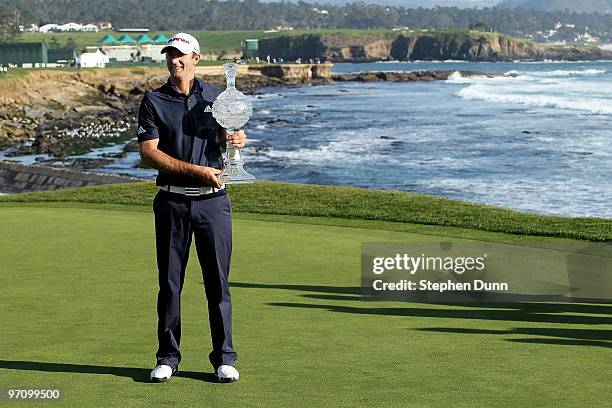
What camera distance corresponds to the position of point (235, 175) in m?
6.79

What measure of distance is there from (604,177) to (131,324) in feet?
121

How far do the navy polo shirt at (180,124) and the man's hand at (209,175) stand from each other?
2.6 inches

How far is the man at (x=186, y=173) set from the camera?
6762mm

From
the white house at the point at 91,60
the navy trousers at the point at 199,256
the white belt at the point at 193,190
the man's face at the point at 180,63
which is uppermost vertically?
the man's face at the point at 180,63

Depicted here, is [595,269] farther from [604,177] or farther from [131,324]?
[604,177]

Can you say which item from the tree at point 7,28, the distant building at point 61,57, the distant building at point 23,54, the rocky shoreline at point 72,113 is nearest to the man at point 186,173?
the rocky shoreline at point 72,113

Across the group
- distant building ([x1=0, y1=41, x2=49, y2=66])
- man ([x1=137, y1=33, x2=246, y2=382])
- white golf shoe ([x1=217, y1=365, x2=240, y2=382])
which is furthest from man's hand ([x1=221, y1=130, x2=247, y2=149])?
distant building ([x1=0, y1=41, x2=49, y2=66])

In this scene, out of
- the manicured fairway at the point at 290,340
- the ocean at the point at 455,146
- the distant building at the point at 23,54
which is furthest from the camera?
the distant building at the point at 23,54

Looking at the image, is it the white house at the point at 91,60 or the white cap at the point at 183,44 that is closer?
→ the white cap at the point at 183,44

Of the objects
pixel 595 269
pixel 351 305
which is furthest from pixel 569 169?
pixel 351 305

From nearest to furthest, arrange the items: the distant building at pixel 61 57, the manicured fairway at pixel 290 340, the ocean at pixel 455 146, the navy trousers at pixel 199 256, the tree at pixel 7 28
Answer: the manicured fairway at pixel 290 340 → the navy trousers at pixel 199 256 → the ocean at pixel 455 146 → the distant building at pixel 61 57 → the tree at pixel 7 28

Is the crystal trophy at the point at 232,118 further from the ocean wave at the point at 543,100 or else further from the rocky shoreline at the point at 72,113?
the ocean wave at the point at 543,100

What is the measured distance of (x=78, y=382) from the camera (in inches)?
268

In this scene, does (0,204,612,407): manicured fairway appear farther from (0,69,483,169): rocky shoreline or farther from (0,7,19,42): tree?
(0,7,19,42): tree
